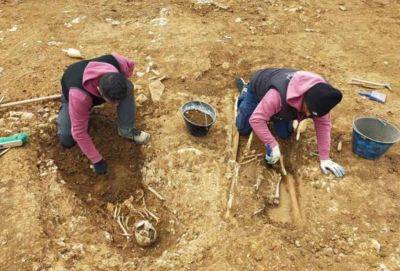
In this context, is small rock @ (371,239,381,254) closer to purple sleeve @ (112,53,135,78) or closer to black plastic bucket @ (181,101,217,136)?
black plastic bucket @ (181,101,217,136)

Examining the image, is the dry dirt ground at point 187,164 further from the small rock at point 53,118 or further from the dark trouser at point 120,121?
the dark trouser at point 120,121

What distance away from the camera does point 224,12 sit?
24.6 feet

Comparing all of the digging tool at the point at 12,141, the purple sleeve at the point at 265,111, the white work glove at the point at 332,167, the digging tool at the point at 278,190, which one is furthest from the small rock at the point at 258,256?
the digging tool at the point at 12,141

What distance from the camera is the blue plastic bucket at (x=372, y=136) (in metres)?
4.62

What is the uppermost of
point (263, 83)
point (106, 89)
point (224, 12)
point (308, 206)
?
point (106, 89)

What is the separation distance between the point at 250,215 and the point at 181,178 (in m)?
0.84

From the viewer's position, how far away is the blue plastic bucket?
182 inches

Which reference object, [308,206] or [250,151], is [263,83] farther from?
[308,206]

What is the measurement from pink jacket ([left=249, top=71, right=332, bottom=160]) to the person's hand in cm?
6

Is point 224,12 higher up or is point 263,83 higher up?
point 263,83

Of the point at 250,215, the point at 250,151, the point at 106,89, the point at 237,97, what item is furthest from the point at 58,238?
the point at 237,97

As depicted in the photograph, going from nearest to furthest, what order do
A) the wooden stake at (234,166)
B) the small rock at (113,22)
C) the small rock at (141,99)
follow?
the wooden stake at (234,166), the small rock at (141,99), the small rock at (113,22)

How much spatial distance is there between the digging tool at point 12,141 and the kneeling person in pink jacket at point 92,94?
407mm

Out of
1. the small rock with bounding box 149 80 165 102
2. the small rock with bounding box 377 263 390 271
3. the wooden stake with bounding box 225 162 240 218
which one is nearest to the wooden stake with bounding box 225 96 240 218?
the wooden stake with bounding box 225 162 240 218
